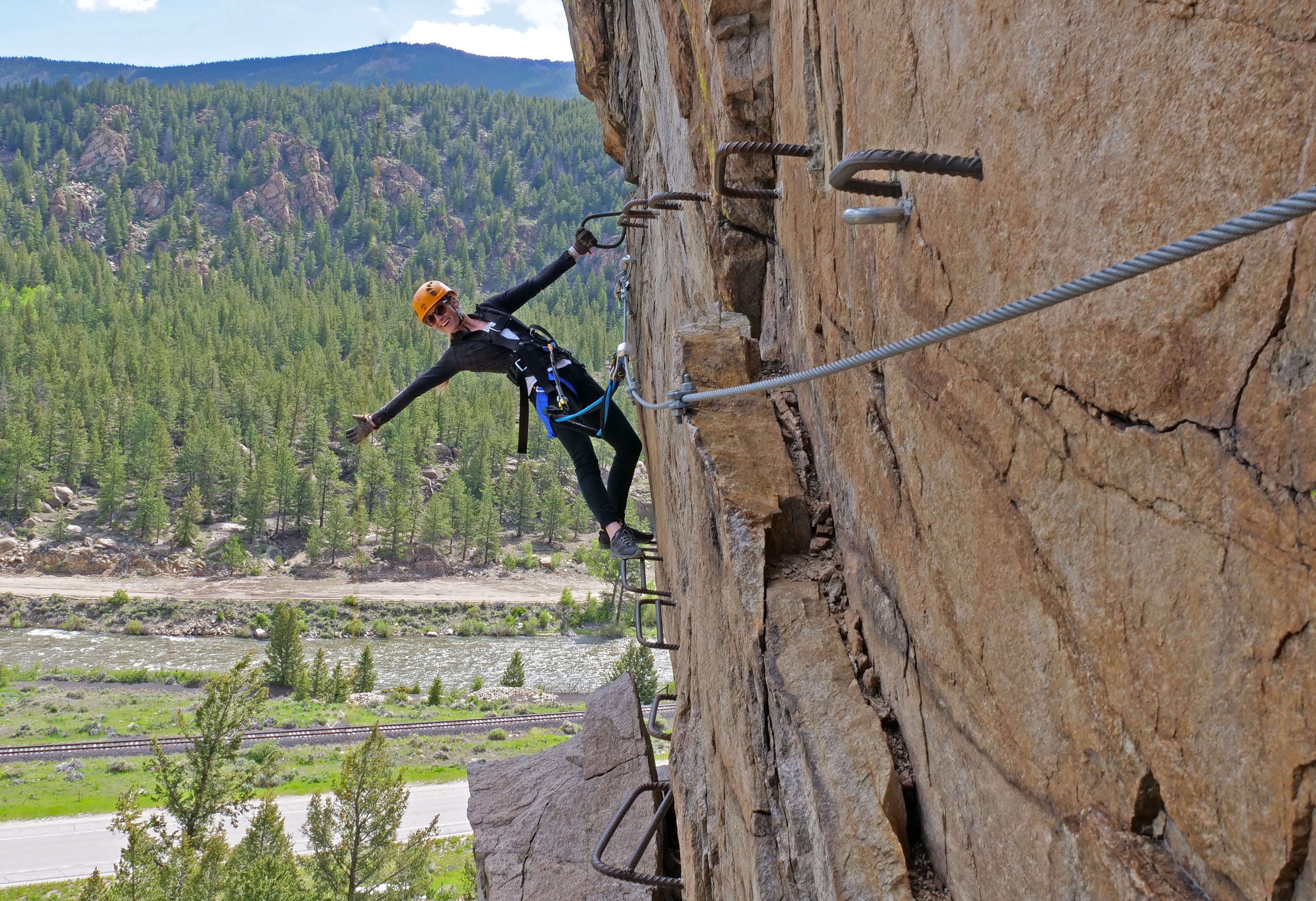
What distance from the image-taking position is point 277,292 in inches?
4508

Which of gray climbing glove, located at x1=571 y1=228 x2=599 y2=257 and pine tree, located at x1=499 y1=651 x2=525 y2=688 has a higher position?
gray climbing glove, located at x1=571 y1=228 x2=599 y2=257

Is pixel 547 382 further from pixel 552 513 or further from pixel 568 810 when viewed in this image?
pixel 552 513

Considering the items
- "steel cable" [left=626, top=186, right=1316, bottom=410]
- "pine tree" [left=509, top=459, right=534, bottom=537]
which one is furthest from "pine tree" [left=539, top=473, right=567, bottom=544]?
"steel cable" [left=626, top=186, right=1316, bottom=410]

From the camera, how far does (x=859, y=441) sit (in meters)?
3.17

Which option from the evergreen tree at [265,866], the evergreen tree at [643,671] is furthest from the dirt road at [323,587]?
the evergreen tree at [265,866]

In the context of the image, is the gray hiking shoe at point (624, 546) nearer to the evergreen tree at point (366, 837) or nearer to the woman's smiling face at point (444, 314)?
the woman's smiling face at point (444, 314)

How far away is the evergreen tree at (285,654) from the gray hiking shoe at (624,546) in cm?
4175

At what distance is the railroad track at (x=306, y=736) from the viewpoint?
3191cm

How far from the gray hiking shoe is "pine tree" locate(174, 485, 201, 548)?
2525 inches

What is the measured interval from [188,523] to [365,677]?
26.6m

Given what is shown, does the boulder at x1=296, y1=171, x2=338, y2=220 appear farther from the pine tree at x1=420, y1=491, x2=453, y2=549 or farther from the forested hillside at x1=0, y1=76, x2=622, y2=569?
the pine tree at x1=420, y1=491, x2=453, y2=549

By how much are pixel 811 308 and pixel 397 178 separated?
589 feet

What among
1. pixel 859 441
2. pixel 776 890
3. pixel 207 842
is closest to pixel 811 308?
pixel 859 441

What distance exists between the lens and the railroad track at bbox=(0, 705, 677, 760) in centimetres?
3191
